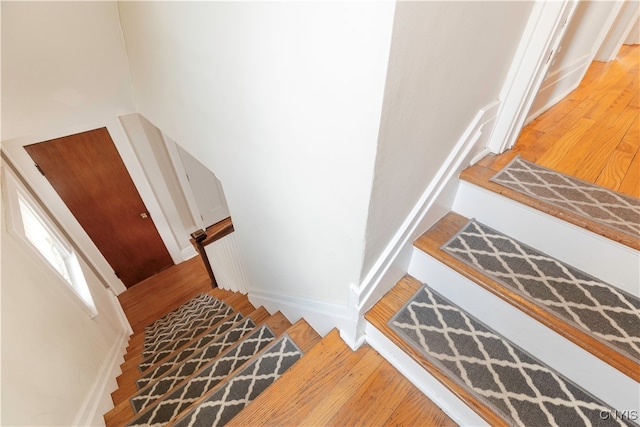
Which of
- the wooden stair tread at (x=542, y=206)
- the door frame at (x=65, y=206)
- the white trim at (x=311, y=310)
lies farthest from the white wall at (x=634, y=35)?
the door frame at (x=65, y=206)

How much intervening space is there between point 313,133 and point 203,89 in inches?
29.4

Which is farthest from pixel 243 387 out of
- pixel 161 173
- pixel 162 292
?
pixel 162 292

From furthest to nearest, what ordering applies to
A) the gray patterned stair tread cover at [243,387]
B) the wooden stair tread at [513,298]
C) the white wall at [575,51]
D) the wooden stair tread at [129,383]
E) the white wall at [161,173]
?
the white wall at [161,173] < the wooden stair tread at [129,383] < the white wall at [575,51] < the gray patterned stair tread cover at [243,387] < the wooden stair tread at [513,298]

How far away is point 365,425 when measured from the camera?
3.31 feet

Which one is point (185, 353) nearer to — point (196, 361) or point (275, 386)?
point (196, 361)

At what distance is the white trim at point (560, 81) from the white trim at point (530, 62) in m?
0.45

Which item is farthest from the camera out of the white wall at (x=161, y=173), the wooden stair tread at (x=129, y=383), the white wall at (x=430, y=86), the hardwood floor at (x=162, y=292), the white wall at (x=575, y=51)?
the hardwood floor at (x=162, y=292)

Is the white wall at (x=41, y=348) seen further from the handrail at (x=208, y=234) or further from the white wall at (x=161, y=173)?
the white wall at (x=161, y=173)

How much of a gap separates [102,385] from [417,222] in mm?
2514

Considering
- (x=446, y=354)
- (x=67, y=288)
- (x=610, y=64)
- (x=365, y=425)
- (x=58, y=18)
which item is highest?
(x=58, y=18)

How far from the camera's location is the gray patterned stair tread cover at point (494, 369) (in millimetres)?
850

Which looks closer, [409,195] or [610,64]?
[409,195]

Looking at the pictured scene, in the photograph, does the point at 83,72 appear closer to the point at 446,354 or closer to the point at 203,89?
the point at 203,89

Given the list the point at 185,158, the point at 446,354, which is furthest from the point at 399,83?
the point at 185,158
